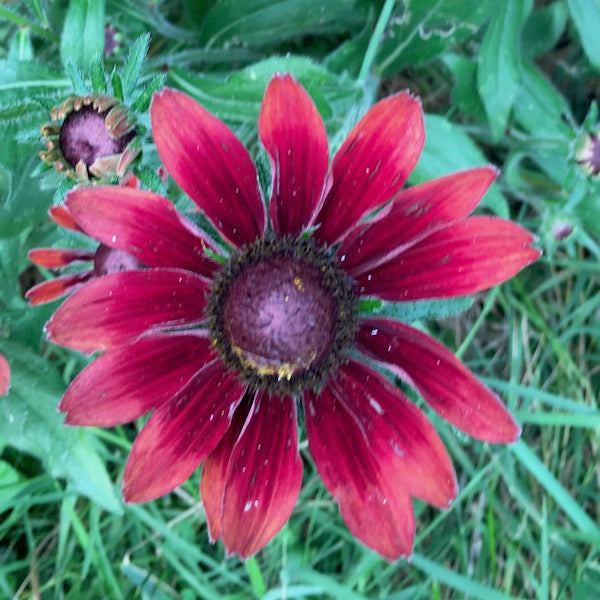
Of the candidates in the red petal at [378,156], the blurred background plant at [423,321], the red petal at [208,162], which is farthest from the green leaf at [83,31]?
the red petal at [378,156]

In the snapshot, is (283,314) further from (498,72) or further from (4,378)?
(498,72)

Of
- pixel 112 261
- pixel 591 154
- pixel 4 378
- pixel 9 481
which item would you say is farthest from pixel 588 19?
pixel 9 481

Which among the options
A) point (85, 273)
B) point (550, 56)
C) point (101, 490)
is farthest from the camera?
point (550, 56)

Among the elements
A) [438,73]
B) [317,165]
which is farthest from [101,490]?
[438,73]

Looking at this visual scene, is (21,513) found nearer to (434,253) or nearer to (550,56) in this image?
(434,253)

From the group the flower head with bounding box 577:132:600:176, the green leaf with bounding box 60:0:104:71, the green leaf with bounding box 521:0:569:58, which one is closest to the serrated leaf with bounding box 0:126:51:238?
the green leaf with bounding box 60:0:104:71

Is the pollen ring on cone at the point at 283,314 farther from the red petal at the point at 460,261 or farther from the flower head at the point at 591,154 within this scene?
the flower head at the point at 591,154

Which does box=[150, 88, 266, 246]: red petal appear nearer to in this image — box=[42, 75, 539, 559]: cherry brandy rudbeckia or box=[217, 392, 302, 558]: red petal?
box=[42, 75, 539, 559]: cherry brandy rudbeckia
